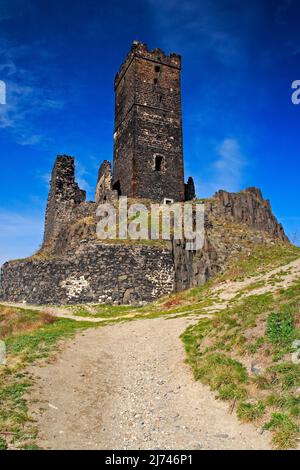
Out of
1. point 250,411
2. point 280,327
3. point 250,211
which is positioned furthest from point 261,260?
point 250,411

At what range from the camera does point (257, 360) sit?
9414 millimetres

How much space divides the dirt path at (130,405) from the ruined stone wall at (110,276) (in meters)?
11.5

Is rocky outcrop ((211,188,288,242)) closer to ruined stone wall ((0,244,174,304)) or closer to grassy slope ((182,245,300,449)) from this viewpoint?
ruined stone wall ((0,244,174,304))

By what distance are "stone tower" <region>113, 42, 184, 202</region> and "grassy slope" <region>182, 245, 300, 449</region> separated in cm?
2097

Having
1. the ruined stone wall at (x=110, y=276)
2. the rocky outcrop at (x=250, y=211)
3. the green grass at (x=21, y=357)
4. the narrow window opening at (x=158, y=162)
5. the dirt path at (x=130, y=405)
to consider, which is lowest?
the dirt path at (x=130, y=405)

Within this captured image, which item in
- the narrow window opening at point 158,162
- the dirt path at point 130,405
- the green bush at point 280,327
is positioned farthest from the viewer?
the narrow window opening at point 158,162

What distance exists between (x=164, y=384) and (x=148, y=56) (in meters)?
32.2

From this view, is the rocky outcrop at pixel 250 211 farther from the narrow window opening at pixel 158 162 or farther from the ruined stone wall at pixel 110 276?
the ruined stone wall at pixel 110 276

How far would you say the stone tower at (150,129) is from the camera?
3353 cm

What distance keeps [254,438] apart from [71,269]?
20711mm

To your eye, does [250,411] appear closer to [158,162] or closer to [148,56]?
[158,162]

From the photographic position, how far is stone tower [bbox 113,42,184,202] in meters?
33.5

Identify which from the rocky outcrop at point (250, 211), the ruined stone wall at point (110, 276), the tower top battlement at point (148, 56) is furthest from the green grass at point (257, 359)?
the tower top battlement at point (148, 56)

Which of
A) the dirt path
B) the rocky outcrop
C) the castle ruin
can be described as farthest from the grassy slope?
the rocky outcrop
